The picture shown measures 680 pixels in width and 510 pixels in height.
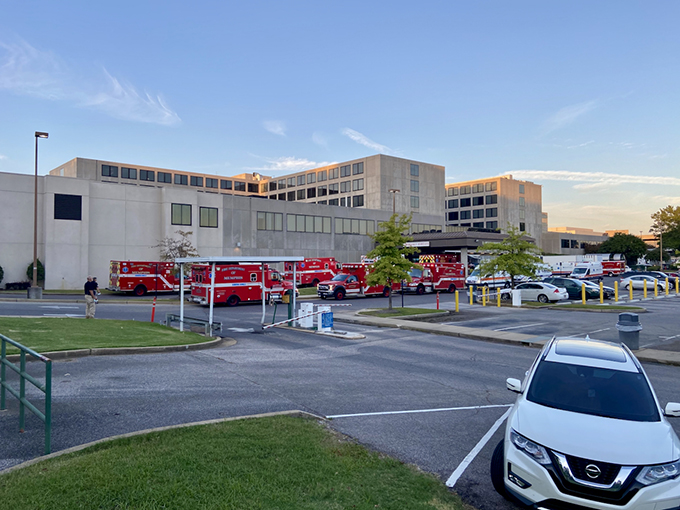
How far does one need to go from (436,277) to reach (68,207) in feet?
104

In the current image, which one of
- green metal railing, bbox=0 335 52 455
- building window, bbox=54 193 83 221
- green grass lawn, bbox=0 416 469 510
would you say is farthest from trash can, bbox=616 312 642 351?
building window, bbox=54 193 83 221

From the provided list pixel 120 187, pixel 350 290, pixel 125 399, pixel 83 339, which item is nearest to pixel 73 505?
pixel 125 399

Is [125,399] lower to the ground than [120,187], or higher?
lower

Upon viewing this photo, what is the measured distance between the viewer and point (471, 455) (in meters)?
6.95

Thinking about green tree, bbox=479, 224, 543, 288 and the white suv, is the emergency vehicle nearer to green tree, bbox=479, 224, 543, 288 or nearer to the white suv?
green tree, bbox=479, 224, 543, 288

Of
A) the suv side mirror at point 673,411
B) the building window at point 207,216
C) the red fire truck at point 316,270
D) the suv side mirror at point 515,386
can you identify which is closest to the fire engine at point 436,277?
the red fire truck at point 316,270

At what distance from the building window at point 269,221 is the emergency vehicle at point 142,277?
1880cm

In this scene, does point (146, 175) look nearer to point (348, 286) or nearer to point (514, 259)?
point (348, 286)

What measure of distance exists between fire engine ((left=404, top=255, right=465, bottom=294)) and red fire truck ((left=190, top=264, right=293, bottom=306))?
13.2 m

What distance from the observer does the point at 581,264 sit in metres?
57.8

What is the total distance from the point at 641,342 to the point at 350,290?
888 inches

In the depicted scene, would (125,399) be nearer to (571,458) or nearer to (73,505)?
(73,505)

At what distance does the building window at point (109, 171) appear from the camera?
86812mm

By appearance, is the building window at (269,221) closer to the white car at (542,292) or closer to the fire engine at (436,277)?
the fire engine at (436,277)
